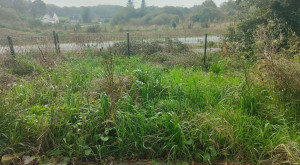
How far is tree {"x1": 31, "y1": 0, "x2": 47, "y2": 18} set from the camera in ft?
118

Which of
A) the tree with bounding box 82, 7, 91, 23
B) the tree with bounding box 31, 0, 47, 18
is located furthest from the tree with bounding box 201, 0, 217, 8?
the tree with bounding box 31, 0, 47, 18

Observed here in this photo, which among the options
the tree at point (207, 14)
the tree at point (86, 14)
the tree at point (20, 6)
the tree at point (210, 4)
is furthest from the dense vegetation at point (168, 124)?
the tree at point (20, 6)

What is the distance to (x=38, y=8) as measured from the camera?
3634 cm

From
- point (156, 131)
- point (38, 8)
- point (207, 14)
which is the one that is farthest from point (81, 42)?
point (38, 8)

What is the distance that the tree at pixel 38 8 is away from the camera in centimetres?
3584

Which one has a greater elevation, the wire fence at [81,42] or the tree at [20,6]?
the tree at [20,6]

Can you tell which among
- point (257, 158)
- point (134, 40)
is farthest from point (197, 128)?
point (134, 40)

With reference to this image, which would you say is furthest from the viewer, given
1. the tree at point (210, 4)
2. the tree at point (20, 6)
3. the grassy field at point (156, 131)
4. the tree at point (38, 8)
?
the tree at point (38, 8)

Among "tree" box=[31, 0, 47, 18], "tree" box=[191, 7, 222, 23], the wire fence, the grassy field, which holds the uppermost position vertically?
"tree" box=[31, 0, 47, 18]

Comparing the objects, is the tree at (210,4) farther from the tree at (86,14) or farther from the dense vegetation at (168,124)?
the dense vegetation at (168,124)

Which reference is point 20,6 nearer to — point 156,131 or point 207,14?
point 207,14

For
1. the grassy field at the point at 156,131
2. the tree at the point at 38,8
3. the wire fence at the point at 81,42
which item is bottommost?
the grassy field at the point at 156,131

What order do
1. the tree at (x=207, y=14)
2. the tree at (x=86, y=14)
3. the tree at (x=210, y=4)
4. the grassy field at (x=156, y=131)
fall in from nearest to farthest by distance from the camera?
the grassy field at (x=156, y=131)
the tree at (x=207, y=14)
the tree at (x=86, y=14)
the tree at (x=210, y=4)

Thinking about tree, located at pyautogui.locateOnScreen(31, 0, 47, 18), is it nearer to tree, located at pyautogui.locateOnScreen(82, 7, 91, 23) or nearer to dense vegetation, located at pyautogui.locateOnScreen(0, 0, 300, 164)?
tree, located at pyautogui.locateOnScreen(82, 7, 91, 23)
